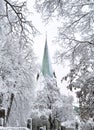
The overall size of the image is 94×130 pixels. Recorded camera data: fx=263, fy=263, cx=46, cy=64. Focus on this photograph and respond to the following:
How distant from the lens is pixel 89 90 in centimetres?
831

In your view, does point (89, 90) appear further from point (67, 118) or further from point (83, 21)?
point (67, 118)

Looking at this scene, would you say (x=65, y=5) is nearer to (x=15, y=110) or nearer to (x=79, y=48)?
(x=79, y=48)

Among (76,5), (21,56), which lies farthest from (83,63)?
(21,56)

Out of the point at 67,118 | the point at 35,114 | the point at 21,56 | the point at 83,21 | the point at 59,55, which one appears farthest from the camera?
the point at 67,118

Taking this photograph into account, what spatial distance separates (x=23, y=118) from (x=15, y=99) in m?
2.32

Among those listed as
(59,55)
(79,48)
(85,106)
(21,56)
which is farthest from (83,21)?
(21,56)

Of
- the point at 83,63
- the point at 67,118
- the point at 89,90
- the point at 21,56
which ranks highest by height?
the point at 21,56

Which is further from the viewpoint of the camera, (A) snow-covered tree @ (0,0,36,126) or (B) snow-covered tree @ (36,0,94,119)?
(A) snow-covered tree @ (0,0,36,126)

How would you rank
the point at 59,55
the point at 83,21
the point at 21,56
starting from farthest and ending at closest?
the point at 21,56 < the point at 59,55 < the point at 83,21

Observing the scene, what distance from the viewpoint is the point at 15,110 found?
22.5 meters

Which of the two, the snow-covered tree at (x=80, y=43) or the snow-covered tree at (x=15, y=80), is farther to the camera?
the snow-covered tree at (x=15, y=80)

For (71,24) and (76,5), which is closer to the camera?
(76,5)

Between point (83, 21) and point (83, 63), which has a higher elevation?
point (83, 21)

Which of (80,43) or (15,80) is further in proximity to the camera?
(15,80)
